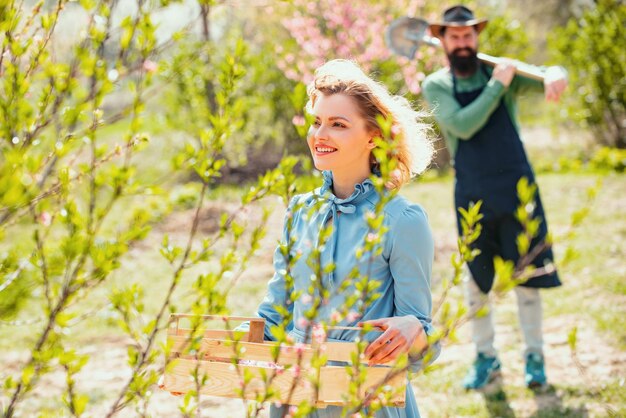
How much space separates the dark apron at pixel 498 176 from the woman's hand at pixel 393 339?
7.66 feet

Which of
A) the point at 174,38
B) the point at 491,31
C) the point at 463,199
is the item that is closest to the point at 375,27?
the point at 491,31

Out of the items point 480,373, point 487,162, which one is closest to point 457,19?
point 487,162

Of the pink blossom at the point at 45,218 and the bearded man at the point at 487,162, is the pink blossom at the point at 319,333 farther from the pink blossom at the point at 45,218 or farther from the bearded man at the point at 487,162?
the bearded man at the point at 487,162

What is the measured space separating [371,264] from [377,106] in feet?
1.96

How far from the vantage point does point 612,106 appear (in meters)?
12.0

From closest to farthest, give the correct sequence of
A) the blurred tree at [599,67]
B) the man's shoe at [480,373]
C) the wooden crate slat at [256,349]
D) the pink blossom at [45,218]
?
the wooden crate slat at [256,349] < the pink blossom at [45,218] < the man's shoe at [480,373] < the blurred tree at [599,67]

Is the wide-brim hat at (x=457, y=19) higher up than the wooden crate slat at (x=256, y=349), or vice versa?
the wide-brim hat at (x=457, y=19)

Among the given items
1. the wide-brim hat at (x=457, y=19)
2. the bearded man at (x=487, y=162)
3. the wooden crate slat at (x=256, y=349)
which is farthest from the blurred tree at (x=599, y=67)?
the wooden crate slat at (x=256, y=349)

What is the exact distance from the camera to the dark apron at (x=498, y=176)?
4.06 meters

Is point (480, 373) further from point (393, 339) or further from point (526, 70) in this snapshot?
point (393, 339)

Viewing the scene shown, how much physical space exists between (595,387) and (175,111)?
9760 millimetres

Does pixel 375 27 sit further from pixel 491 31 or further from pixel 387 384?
pixel 387 384

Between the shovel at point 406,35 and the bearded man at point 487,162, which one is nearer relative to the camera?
the bearded man at point 487,162

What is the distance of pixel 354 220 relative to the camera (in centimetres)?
224
